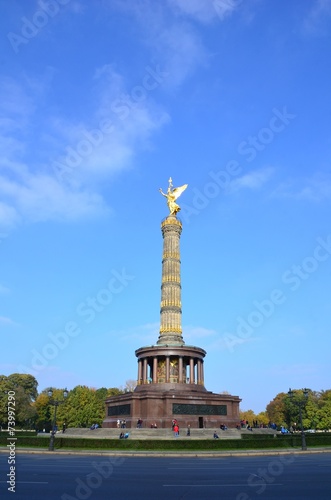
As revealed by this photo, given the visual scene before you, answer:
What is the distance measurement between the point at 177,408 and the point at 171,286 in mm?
14221

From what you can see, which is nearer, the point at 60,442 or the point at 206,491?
the point at 206,491

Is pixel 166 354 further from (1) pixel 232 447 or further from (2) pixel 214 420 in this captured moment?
(1) pixel 232 447

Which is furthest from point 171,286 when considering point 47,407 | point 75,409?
point 47,407

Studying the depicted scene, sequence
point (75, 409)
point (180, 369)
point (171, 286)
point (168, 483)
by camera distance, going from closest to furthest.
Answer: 1. point (168, 483)
2. point (180, 369)
3. point (171, 286)
4. point (75, 409)

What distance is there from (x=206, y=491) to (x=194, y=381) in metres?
34.9

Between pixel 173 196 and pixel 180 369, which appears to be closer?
pixel 180 369

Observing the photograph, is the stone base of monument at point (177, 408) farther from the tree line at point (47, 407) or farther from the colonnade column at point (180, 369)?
the tree line at point (47, 407)

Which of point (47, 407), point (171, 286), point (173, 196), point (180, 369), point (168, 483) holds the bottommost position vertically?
point (168, 483)

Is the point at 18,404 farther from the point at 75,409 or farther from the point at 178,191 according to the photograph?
the point at 178,191

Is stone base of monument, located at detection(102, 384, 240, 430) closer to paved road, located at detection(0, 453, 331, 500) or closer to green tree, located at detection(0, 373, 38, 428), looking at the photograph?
paved road, located at detection(0, 453, 331, 500)

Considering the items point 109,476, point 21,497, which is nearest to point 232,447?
point 109,476

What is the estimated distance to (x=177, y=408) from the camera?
37875mm

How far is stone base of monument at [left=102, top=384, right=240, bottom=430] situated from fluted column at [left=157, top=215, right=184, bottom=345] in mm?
6141

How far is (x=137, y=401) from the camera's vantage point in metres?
39.3
